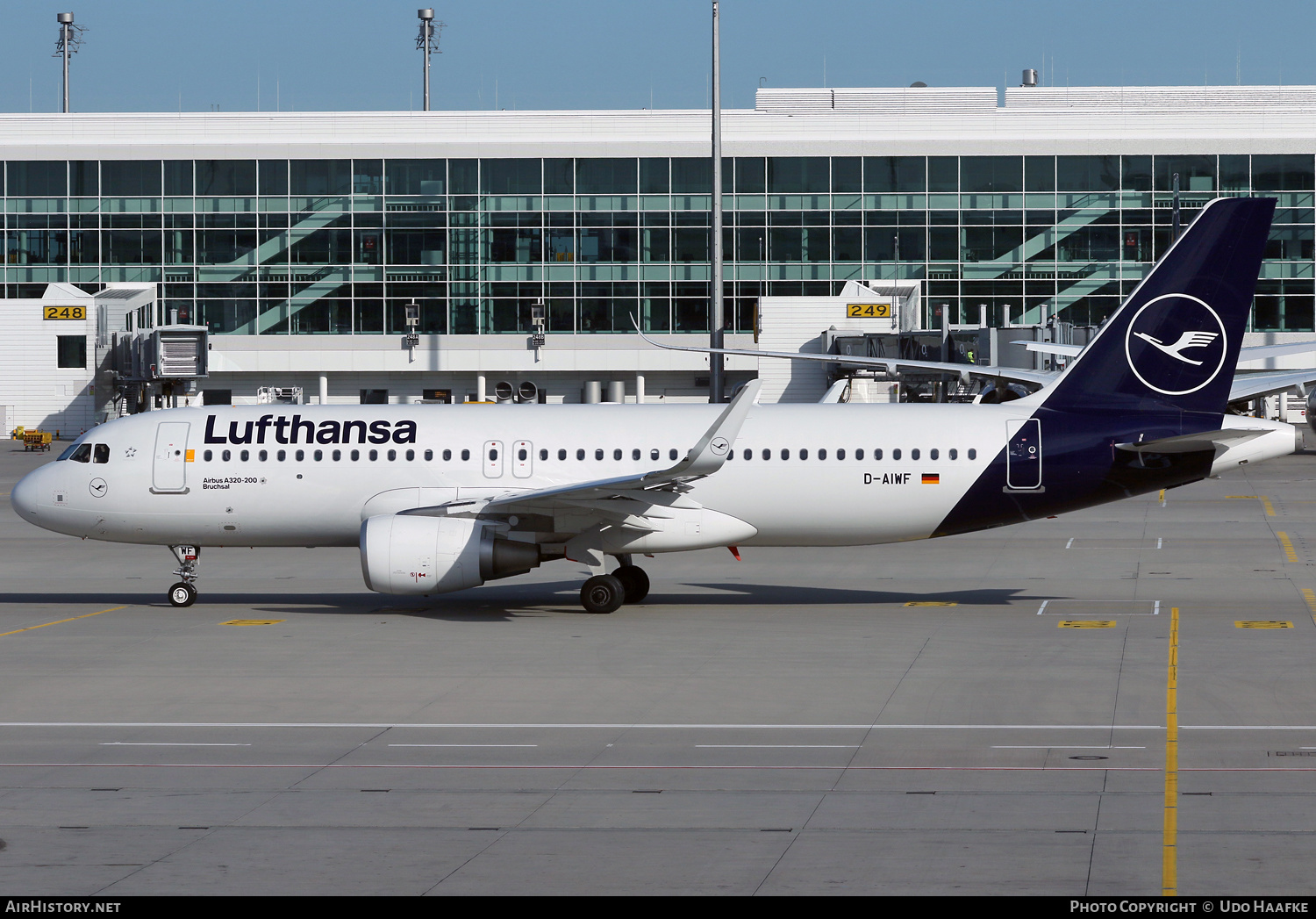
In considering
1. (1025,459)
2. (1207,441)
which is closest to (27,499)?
(1025,459)

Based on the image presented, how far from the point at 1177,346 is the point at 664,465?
9657 mm

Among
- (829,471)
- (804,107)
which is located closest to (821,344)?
(804,107)

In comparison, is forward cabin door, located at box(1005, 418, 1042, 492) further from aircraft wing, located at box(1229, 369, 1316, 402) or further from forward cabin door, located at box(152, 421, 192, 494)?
forward cabin door, located at box(152, 421, 192, 494)

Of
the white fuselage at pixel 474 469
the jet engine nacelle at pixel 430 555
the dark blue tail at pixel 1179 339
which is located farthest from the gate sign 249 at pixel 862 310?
the jet engine nacelle at pixel 430 555

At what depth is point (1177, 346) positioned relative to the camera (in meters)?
27.2

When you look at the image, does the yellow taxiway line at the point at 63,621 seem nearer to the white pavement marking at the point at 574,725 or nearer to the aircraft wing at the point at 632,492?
the aircraft wing at the point at 632,492

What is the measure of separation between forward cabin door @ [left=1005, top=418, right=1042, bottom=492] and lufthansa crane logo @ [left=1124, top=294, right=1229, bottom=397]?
227cm

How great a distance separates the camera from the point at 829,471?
27.6 meters

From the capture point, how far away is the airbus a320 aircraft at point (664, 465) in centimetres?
2648

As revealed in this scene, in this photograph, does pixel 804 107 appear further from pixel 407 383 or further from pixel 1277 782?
pixel 1277 782

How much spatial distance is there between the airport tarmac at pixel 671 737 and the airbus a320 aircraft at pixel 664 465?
4.91 ft

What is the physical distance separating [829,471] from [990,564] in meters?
8.98

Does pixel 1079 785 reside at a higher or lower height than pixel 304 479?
lower

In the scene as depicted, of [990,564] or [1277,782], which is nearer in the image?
[1277,782]
